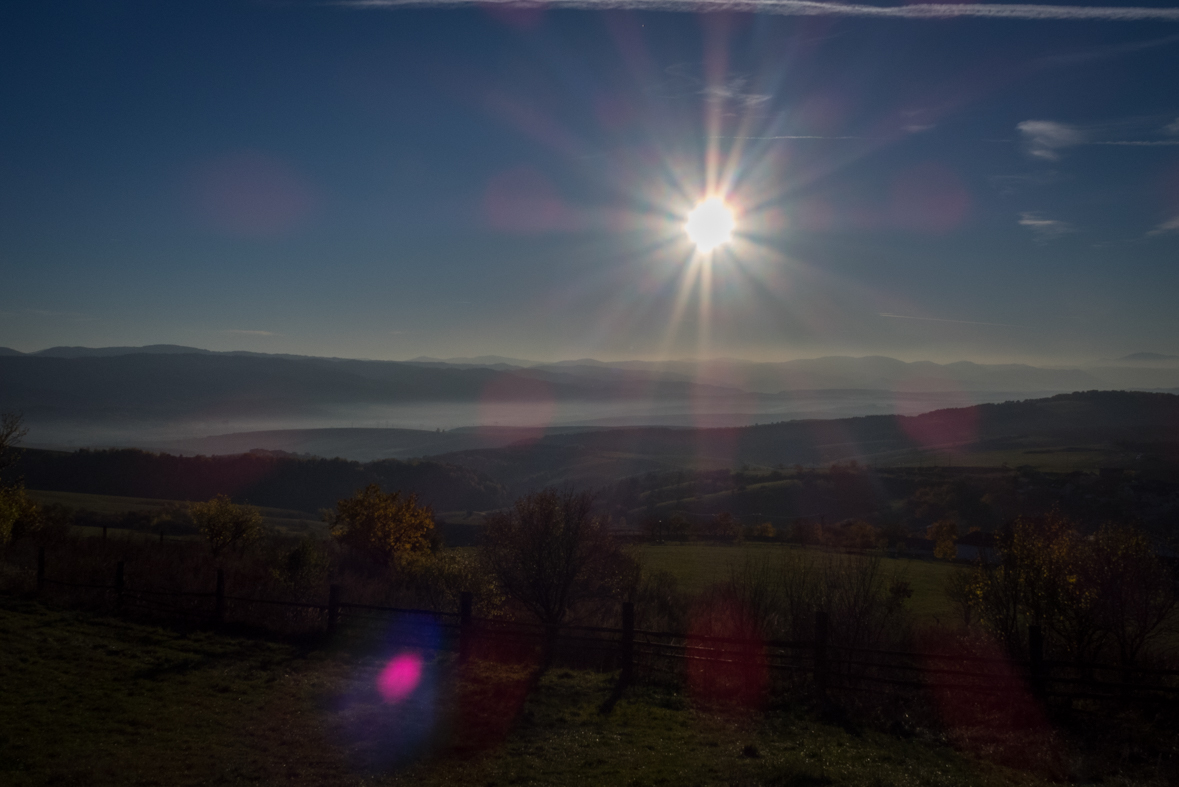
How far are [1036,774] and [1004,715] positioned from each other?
3622 millimetres

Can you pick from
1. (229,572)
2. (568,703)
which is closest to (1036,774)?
(568,703)

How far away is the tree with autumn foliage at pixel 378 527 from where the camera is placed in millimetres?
33531

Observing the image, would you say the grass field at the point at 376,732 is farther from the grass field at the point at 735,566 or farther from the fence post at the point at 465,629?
the grass field at the point at 735,566

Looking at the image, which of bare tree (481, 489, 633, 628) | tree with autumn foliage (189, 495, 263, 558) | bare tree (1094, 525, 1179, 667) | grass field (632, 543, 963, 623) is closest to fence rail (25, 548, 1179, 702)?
bare tree (1094, 525, 1179, 667)

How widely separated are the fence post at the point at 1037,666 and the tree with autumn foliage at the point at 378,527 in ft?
83.8

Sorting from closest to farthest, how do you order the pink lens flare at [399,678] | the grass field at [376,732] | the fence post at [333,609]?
the grass field at [376,732], the pink lens flare at [399,678], the fence post at [333,609]

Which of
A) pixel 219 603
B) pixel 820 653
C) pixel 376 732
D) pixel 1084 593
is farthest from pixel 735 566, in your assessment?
pixel 376 732

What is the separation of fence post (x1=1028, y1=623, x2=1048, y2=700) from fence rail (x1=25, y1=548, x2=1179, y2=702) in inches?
0.7

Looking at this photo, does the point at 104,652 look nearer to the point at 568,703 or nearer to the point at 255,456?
the point at 568,703

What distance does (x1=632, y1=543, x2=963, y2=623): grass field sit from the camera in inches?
1385

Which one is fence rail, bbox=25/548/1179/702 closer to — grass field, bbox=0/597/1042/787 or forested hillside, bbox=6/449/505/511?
grass field, bbox=0/597/1042/787

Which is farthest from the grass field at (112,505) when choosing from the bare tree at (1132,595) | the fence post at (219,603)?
the bare tree at (1132,595)

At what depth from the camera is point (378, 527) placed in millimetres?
33469

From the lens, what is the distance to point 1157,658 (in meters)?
15.8
